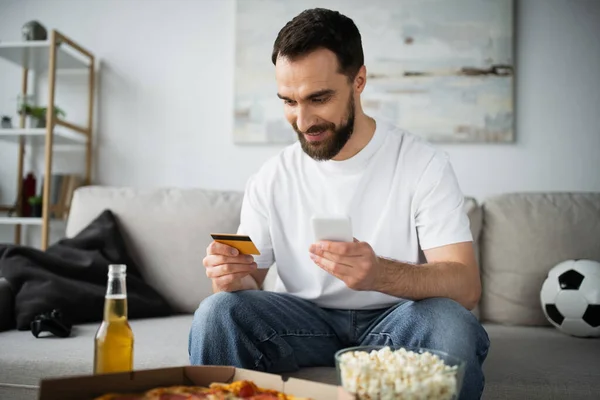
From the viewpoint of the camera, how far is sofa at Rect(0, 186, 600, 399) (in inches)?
64.6

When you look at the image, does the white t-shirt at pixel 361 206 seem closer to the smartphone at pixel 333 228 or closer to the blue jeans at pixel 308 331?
the blue jeans at pixel 308 331

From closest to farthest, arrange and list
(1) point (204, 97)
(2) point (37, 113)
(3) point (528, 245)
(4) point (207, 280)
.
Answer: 1. (3) point (528, 245)
2. (4) point (207, 280)
3. (2) point (37, 113)
4. (1) point (204, 97)

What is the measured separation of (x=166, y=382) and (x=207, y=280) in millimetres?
1363

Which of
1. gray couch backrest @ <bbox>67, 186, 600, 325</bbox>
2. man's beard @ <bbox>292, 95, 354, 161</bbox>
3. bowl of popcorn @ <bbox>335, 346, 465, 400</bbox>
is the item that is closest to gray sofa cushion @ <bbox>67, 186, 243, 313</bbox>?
gray couch backrest @ <bbox>67, 186, 600, 325</bbox>

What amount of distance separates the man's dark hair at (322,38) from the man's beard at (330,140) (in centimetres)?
11

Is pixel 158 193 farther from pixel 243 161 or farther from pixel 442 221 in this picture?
pixel 442 221


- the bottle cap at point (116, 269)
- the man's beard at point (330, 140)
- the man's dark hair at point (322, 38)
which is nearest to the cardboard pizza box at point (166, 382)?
the bottle cap at point (116, 269)

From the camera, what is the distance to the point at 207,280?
229 centimetres

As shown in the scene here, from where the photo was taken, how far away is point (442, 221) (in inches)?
57.9

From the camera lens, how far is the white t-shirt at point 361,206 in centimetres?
153

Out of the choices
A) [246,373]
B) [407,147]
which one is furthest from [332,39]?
[246,373]

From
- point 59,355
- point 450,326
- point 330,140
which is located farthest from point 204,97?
point 450,326

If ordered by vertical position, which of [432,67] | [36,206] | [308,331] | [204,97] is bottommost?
[308,331]

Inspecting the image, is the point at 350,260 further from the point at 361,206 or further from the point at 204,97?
the point at 204,97
